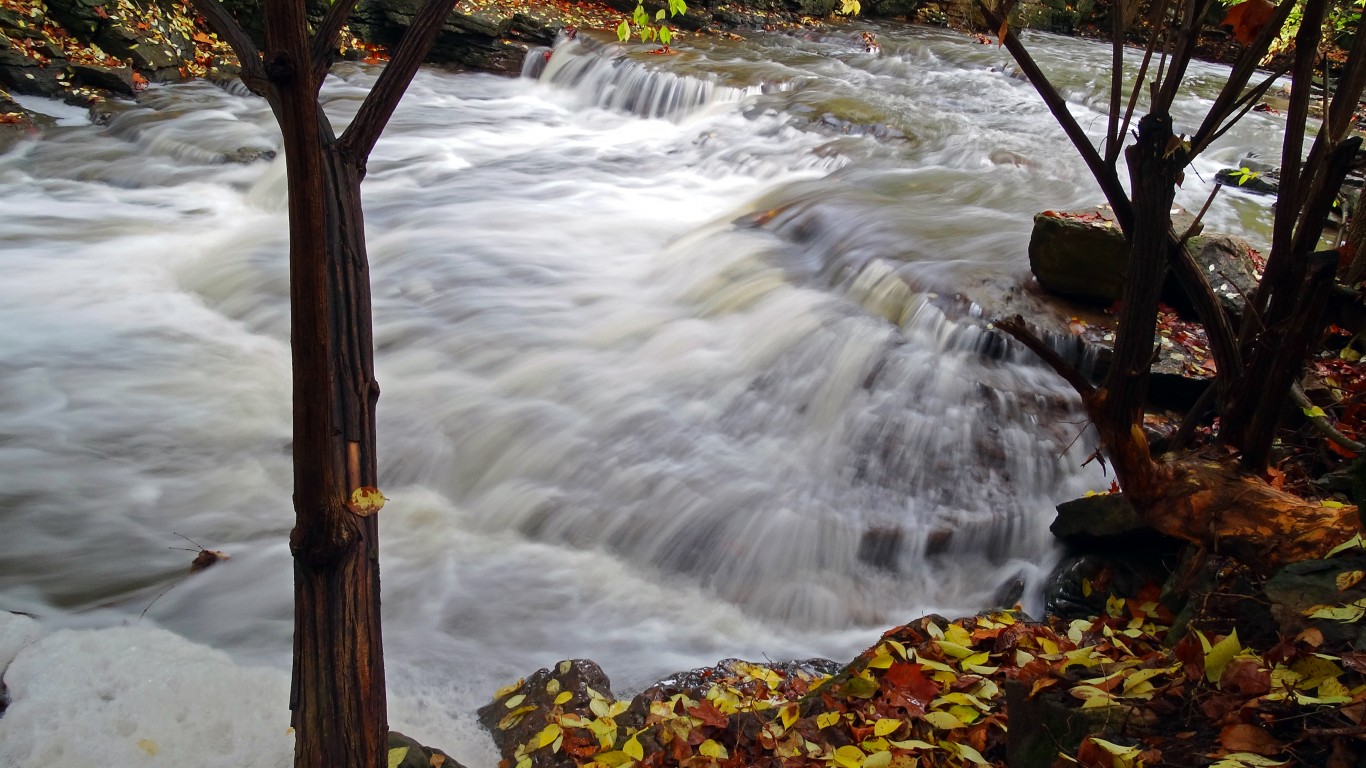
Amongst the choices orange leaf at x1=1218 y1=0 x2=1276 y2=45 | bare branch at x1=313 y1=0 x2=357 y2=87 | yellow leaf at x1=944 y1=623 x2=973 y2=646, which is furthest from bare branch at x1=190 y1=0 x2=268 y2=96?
yellow leaf at x1=944 y1=623 x2=973 y2=646

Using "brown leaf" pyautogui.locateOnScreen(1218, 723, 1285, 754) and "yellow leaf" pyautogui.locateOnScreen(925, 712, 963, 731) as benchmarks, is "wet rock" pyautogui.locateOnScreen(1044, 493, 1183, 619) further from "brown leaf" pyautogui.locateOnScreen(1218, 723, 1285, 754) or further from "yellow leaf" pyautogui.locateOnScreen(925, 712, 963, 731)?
"brown leaf" pyautogui.locateOnScreen(1218, 723, 1285, 754)

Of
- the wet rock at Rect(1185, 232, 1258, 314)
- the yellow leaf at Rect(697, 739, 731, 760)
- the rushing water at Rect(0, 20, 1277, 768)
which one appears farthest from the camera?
the wet rock at Rect(1185, 232, 1258, 314)

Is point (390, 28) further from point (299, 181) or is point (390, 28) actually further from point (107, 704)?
point (299, 181)

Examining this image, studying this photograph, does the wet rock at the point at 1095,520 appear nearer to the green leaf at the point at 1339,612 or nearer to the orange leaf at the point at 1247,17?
the green leaf at the point at 1339,612

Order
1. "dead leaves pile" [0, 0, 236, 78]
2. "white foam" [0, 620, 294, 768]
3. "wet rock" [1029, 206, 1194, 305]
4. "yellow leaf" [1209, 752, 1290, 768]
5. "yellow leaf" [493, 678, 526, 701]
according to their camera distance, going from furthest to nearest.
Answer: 1. "dead leaves pile" [0, 0, 236, 78]
2. "wet rock" [1029, 206, 1194, 305]
3. "yellow leaf" [493, 678, 526, 701]
4. "white foam" [0, 620, 294, 768]
5. "yellow leaf" [1209, 752, 1290, 768]

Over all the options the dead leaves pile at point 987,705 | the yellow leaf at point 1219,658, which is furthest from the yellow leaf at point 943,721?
the yellow leaf at point 1219,658

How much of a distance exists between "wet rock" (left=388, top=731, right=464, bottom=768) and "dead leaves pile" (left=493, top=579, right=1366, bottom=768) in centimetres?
35

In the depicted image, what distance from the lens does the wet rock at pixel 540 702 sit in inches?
138

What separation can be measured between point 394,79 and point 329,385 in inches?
32.1

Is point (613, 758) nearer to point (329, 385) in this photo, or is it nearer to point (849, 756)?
point (849, 756)

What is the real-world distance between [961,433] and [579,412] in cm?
260

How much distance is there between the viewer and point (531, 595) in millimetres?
4789

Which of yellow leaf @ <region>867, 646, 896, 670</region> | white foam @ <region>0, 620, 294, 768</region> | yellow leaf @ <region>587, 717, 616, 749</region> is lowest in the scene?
white foam @ <region>0, 620, 294, 768</region>

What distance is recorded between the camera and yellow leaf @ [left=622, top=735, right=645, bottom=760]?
10.4ft
